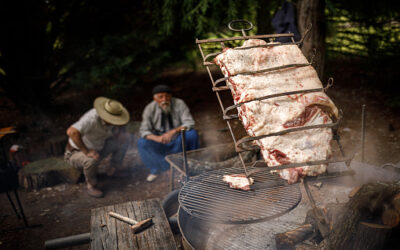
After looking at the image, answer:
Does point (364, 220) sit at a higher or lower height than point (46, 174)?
higher

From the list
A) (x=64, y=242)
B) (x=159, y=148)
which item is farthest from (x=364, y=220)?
(x=159, y=148)

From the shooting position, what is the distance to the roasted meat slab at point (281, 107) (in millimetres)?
2090

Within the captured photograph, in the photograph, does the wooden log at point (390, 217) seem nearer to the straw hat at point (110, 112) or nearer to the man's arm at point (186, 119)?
the man's arm at point (186, 119)

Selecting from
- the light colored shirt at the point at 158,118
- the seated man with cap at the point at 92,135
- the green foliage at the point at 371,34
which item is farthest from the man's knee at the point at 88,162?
the green foliage at the point at 371,34

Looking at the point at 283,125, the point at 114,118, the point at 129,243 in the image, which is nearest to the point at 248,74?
the point at 283,125

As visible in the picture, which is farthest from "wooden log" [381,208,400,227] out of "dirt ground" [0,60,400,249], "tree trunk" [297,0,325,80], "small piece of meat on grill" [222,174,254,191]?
"dirt ground" [0,60,400,249]

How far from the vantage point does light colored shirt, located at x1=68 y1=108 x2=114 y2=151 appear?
4.87 m

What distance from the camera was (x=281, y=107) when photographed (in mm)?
2176

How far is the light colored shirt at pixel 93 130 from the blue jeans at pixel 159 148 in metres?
0.69

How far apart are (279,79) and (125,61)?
5142mm

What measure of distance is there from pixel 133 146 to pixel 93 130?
2067 mm

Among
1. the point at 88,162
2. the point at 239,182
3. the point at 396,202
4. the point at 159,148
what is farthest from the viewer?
the point at 159,148

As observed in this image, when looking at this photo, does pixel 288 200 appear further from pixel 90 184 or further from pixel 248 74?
pixel 90 184

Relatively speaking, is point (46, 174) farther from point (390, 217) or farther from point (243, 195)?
point (390, 217)
